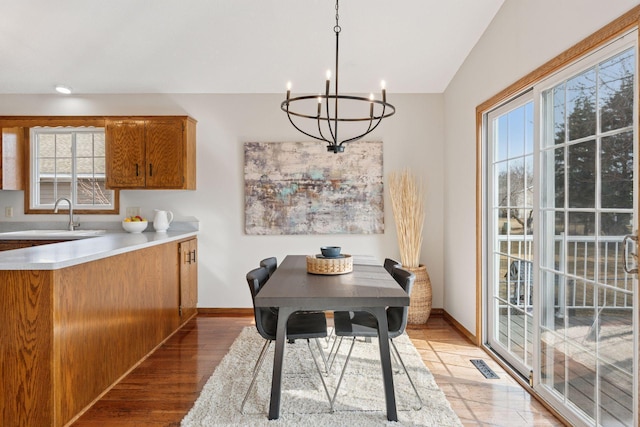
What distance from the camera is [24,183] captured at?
468 centimetres

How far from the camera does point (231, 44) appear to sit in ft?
12.8

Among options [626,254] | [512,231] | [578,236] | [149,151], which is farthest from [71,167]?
[626,254]

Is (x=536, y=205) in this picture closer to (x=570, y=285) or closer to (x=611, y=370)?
(x=570, y=285)

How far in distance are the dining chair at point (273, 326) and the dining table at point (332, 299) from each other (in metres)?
0.13

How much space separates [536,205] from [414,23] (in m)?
1.87

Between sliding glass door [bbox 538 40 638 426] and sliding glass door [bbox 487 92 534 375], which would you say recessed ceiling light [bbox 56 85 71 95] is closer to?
sliding glass door [bbox 487 92 534 375]

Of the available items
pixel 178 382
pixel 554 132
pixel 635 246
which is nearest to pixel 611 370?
pixel 635 246

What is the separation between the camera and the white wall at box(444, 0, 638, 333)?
224 centimetres

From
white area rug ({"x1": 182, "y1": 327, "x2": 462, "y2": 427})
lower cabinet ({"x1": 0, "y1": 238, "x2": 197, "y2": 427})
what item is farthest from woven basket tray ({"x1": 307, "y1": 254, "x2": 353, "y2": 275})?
lower cabinet ({"x1": 0, "y1": 238, "x2": 197, "y2": 427})

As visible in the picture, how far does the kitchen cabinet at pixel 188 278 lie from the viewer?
4.20m

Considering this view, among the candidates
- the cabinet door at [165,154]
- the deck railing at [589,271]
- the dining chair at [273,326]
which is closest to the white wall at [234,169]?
the cabinet door at [165,154]

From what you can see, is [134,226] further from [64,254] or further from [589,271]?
[589,271]

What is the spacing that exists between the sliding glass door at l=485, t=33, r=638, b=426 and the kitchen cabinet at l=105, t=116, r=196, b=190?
10.0 ft

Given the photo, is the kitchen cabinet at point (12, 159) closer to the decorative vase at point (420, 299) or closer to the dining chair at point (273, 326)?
the dining chair at point (273, 326)
